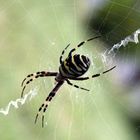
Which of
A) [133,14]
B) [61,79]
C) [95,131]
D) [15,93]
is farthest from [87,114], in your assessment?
[61,79]

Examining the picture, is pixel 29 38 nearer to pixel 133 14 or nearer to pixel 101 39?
pixel 101 39

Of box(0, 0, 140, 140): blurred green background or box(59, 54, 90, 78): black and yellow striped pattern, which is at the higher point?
box(0, 0, 140, 140): blurred green background

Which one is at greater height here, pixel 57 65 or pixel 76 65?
pixel 57 65

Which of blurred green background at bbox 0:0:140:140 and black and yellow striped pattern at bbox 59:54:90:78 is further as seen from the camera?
blurred green background at bbox 0:0:140:140

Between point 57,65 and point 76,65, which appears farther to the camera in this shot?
point 57,65
